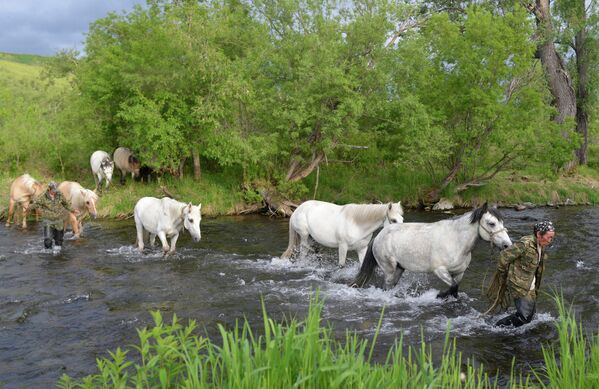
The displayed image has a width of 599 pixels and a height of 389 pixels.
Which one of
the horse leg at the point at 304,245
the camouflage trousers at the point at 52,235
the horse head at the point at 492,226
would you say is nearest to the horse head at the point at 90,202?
the camouflage trousers at the point at 52,235

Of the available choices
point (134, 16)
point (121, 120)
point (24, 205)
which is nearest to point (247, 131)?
point (121, 120)

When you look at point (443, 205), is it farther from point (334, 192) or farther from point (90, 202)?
point (90, 202)

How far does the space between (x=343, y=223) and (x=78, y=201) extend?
30.9 ft

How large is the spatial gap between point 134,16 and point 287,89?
829 centimetres

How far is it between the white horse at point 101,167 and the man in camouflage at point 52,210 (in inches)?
328

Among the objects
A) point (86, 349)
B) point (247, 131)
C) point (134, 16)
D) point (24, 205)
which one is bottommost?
point (86, 349)

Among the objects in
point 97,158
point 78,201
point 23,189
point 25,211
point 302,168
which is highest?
point 97,158

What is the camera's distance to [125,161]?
24844 mm

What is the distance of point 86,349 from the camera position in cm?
805

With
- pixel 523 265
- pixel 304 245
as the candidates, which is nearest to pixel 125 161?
pixel 304 245

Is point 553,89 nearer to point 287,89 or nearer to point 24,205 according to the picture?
point 287,89

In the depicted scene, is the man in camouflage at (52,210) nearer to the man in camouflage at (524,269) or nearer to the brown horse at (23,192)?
the brown horse at (23,192)

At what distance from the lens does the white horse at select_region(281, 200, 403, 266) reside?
12008 millimetres

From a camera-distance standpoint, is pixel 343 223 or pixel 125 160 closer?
pixel 343 223
